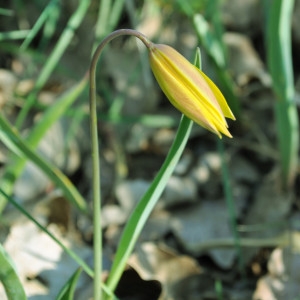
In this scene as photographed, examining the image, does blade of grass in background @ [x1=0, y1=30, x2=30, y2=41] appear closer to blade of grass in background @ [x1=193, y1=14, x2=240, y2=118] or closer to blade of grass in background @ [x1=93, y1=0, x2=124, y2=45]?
blade of grass in background @ [x1=93, y1=0, x2=124, y2=45]

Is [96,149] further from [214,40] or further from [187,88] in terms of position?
[214,40]

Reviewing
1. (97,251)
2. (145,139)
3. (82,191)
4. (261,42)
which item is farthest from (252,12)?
(97,251)

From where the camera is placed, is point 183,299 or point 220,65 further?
point 220,65

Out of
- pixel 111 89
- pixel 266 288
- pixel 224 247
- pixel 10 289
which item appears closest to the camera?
pixel 10 289

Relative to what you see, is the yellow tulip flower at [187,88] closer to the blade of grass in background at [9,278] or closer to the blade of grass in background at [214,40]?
the blade of grass in background at [9,278]

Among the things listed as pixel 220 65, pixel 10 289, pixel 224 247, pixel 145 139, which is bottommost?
pixel 224 247

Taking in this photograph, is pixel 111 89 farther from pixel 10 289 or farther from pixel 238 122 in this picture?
pixel 10 289

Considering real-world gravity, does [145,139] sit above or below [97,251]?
below

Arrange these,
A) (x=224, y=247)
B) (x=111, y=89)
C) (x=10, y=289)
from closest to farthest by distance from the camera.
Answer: (x=10, y=289)
(x=224, y=247)
(x=111, y=89)
